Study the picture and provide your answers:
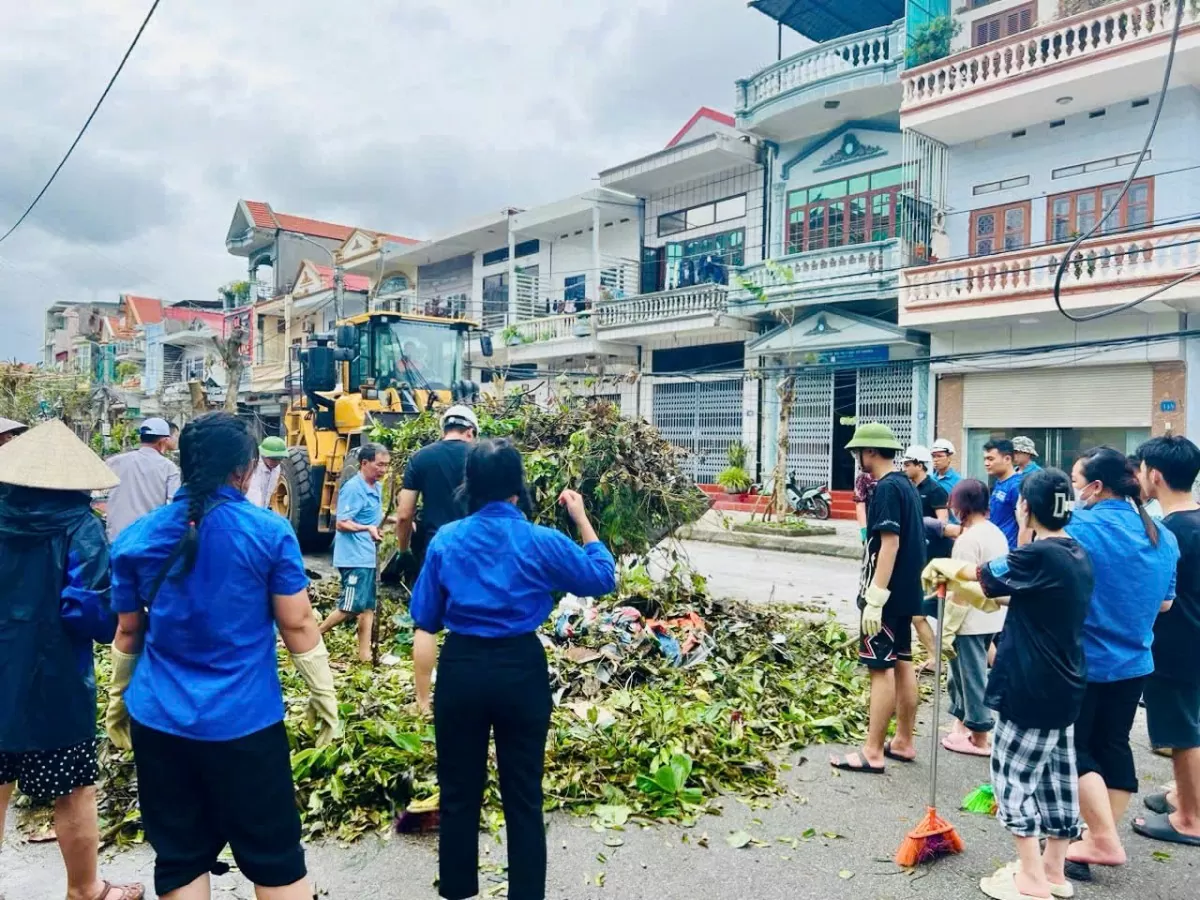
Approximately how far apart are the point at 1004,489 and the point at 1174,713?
271 cm

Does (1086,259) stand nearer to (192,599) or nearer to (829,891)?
(829,891)

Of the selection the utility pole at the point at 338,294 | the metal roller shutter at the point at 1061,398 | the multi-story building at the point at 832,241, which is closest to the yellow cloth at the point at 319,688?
the utility pole at the point at 338,294

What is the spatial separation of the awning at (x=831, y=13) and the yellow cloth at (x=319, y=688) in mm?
19865

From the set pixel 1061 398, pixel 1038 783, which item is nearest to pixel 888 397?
pixel 1061 398

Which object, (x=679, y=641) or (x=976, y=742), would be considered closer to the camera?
(x=976, y=742)

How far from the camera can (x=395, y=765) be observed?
398cm

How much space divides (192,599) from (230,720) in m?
0.37

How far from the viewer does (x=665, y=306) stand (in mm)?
20812

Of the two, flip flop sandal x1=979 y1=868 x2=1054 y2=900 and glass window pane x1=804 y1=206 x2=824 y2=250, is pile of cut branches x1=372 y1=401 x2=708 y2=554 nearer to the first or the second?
flip flop sandal x1=979 y1=868 x2=1054 y2=900

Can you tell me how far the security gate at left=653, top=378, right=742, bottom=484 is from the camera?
21250 millimetres

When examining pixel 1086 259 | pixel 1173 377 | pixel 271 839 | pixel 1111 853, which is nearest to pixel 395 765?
pixel 271 839

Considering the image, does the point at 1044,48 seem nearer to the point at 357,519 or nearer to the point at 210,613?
the point at 357,519

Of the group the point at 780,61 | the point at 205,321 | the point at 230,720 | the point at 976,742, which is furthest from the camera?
the point at 205,321

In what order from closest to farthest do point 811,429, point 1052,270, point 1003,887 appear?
point 1003,887 → point 1052,270 → point 811,429
